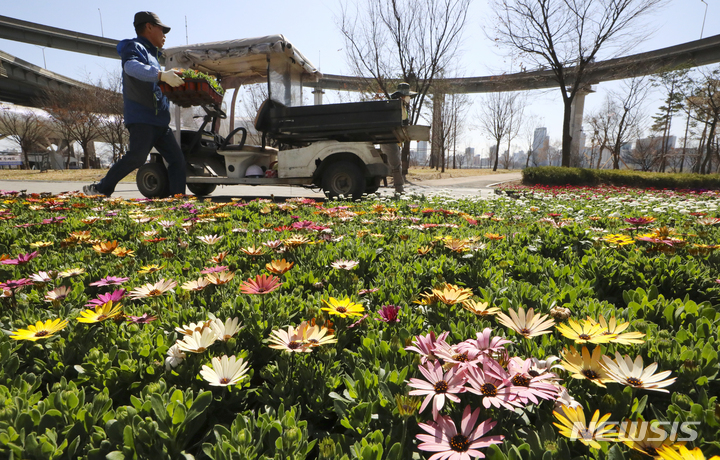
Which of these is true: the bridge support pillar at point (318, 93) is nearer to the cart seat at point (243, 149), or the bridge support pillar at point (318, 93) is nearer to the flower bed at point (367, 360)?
the cart seat at point (243, 149)

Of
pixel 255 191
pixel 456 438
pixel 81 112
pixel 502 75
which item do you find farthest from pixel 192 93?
pixel 81 112

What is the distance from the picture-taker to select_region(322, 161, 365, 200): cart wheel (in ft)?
21.8

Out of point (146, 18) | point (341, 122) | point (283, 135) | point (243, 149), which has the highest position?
point (146, 18)

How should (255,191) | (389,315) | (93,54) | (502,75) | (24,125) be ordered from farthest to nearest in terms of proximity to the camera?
1. (93,54)
2. (24,125)
3. (502,75)
4. (255,191)
5. (389,315)

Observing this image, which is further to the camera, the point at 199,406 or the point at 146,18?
the point at 146,18

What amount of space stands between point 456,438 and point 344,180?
6.25 metres

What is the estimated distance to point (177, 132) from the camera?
7.87 meters

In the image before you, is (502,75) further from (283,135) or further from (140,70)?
(140,70)

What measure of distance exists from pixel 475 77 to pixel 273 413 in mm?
52033

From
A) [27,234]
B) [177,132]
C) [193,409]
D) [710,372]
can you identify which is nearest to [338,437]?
[193,409]

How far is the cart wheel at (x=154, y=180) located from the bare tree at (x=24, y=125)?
140ft

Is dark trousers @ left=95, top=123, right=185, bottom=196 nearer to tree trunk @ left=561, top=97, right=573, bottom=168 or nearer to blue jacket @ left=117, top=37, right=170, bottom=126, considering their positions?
blue jacket @ left=117, top=37, right=170, bottom=126

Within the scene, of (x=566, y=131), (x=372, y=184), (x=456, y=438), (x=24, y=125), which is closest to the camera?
(x=456, y=438)

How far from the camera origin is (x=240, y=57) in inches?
299
